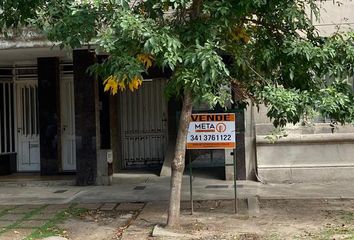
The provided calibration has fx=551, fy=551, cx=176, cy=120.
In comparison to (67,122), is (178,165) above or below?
below

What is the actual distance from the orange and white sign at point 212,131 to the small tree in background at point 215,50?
1.76ft

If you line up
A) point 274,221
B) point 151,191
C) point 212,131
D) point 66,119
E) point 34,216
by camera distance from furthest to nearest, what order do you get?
point 66,119 → point 151,191 → point 34,216 → point 212,131 → point 274,221

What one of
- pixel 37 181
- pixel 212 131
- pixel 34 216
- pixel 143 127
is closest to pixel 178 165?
pixel 212 131

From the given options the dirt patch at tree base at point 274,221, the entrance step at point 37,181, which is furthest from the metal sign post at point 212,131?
the entrance step at point 37,181

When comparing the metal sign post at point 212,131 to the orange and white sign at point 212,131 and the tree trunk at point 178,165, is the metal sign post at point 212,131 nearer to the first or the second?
the orange and white sign at point 212,131

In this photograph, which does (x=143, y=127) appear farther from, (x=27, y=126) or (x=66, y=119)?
(x=27, y=126)

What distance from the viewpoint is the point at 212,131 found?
8.40 meters

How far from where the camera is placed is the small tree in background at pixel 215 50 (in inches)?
252

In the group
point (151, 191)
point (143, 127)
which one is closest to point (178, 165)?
point (151, 191)

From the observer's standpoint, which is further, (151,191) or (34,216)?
(151,191)

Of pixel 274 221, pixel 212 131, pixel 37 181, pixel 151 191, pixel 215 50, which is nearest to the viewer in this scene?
pixel 215 50

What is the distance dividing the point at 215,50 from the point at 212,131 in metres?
1.86

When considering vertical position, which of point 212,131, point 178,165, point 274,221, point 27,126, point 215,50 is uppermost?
point 215,50

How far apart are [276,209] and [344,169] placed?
3.30 metres
